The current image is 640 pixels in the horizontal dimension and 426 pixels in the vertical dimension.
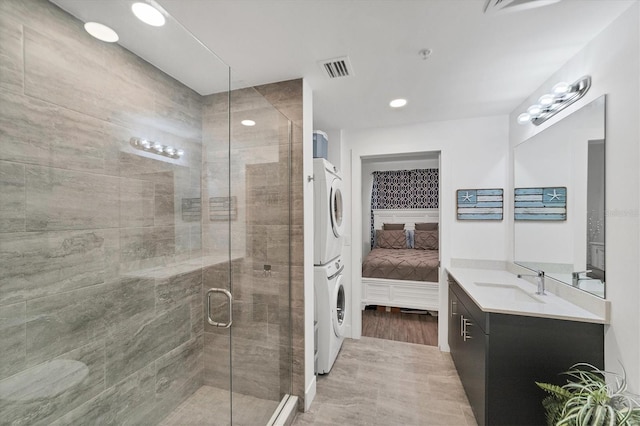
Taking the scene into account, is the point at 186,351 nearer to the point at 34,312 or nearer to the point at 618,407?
the point at 34,312

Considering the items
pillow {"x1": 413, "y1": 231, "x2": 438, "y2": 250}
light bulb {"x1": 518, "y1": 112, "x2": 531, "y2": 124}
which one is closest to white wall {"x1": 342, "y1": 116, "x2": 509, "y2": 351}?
light bulb {"x1": 518, "y1": 112, "x2": 531, "y2": 124}

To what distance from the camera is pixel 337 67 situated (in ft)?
5.94

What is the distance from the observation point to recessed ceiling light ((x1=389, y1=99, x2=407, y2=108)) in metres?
2.38

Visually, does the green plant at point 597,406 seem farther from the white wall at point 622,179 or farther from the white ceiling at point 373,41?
the white ceiling at point 373,41

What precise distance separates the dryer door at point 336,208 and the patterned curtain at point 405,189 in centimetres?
362

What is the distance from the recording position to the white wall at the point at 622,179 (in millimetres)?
1276

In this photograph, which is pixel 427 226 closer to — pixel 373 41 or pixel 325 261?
pixel 325 261

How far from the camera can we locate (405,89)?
A: 7.12 feet

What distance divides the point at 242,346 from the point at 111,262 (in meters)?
1.01

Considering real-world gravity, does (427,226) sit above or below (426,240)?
above

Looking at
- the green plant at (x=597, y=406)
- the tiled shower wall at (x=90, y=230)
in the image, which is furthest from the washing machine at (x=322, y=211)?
the green plant at (x=597, y=406)

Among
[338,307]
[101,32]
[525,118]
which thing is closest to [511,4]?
[525,118]

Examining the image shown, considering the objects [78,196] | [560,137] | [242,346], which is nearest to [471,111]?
[560,137]

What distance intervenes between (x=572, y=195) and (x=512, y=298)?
81cm
